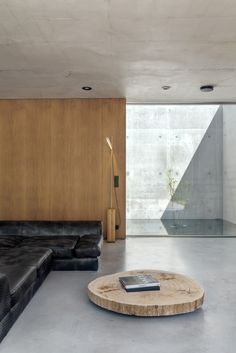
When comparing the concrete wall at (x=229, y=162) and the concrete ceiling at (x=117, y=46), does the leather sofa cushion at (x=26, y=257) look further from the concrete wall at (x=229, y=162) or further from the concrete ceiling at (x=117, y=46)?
the concrete wall at (x=229, y=162)

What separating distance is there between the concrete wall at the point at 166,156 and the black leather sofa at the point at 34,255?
1.88 meters

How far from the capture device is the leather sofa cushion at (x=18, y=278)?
2.74 metres

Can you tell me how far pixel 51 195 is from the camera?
6.88 metres

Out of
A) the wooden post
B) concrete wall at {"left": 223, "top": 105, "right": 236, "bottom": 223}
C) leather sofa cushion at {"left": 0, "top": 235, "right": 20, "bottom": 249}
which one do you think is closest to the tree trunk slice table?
leather sofa cushion at {"left": 0, "top": 235, "right": 20, "bottom": 249}

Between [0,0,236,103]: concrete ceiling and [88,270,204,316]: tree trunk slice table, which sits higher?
[0,0,236,103]: concrete ceiling

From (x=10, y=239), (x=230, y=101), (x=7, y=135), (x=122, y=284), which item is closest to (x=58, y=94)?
(x=7, y=135)

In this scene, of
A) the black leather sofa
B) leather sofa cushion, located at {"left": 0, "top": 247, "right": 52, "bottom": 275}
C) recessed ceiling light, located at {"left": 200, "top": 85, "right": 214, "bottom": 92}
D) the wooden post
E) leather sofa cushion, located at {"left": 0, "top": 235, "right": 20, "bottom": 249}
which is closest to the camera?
the black leather sofa

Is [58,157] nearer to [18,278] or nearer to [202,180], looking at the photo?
[202,180]

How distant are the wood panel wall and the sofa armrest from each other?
4.29 metres

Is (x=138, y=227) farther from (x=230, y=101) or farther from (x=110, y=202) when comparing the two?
(x=230, y=101)

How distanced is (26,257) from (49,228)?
1.80 meters

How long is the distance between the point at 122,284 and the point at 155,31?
2638mm

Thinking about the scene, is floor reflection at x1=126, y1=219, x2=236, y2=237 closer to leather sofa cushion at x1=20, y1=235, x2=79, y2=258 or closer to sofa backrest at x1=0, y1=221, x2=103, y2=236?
sofa backrest at x1=0, y1=221, x2=103, y2=236

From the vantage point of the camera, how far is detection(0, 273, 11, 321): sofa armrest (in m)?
2.46
